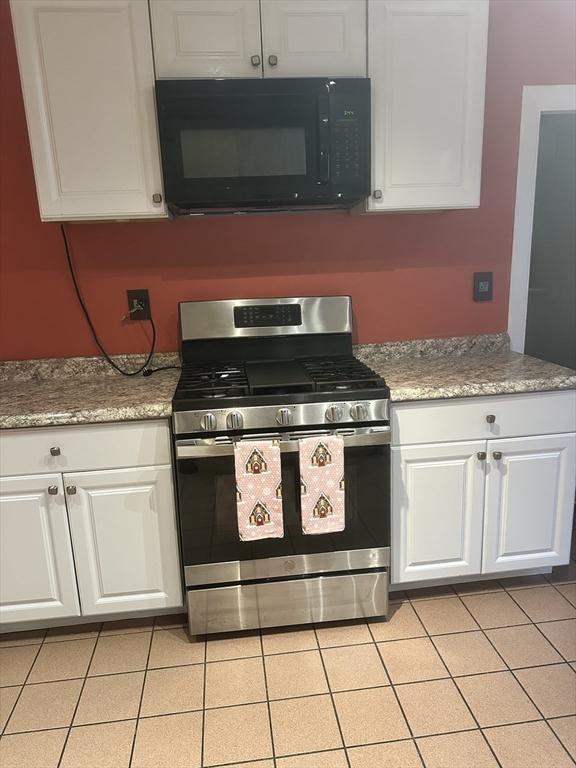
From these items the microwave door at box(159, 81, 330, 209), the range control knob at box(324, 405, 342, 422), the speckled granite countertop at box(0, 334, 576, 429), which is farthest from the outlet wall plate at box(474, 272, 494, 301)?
the range control knob at box(324, 405, 342, 422)

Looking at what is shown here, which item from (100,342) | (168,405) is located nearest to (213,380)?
(168,405)

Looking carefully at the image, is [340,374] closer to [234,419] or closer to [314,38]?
[234,419]

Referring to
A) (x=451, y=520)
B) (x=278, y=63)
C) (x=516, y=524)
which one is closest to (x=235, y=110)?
(x=278, y=63)

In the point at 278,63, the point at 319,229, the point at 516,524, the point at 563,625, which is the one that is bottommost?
the point at 563,625

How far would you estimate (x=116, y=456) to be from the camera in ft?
6.41

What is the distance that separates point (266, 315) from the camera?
2412 millimetres

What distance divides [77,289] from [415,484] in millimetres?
1537

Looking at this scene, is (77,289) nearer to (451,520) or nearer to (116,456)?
(116,456)

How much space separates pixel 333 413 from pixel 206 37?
131 cm

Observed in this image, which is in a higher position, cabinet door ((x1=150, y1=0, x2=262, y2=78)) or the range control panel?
cabinet door ((x1=150, y1=0, x2=262, y2=78))

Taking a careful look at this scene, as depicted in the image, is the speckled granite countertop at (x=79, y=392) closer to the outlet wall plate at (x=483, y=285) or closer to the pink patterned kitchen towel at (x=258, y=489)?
the pink patterned kitchen towel at (x=258, y=489)

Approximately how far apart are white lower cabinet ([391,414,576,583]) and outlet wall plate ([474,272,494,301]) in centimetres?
75

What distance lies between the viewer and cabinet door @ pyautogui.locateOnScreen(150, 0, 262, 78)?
191 centimetres

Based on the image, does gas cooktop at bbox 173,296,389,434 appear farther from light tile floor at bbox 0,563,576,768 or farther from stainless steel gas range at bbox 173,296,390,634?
light tile floor at bbox 0,563,576,768
